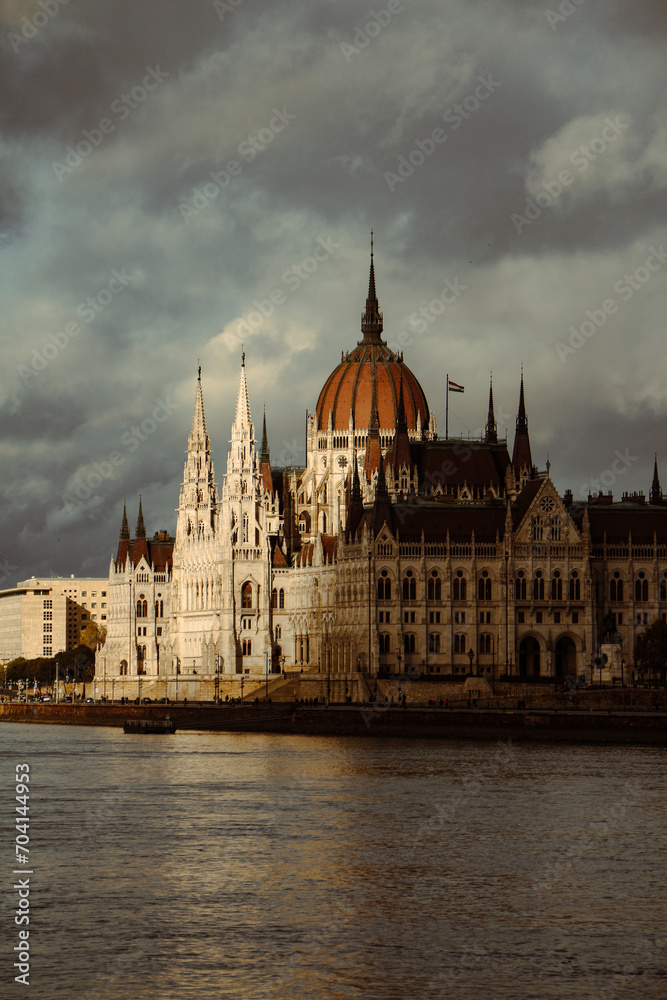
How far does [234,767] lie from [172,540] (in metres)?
97.5

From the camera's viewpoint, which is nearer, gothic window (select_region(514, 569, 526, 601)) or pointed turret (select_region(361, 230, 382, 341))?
gothic window (select_region(514, 569, 526, 601))

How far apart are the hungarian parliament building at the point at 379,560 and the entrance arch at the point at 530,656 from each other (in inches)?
6.0

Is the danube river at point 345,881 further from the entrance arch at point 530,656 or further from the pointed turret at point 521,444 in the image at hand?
the pointed turret at point 521,444

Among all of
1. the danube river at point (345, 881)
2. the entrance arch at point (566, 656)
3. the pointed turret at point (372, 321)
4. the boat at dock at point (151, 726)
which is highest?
the pointed turret at point (372, 321)

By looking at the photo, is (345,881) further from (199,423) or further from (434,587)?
(199,423)

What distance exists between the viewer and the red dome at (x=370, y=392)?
585 ft

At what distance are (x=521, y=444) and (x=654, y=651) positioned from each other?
1364 inches

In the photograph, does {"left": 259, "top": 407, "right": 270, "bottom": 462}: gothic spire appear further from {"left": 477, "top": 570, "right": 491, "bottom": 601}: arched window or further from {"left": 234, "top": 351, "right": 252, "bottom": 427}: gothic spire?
{"left": 477, "top": 570, "right": 491, "bottom": 601}: arched window

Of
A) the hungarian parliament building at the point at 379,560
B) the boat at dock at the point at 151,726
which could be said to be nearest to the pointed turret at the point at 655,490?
the hungarian parliament building at the point at 379,560

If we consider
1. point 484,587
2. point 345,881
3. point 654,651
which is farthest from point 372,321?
point 345,881

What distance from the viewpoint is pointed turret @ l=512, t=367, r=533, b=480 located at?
533 feet

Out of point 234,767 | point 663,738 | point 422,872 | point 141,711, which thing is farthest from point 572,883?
point 141,711

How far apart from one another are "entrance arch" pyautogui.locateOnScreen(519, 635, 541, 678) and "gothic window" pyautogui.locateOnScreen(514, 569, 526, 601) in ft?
10.2

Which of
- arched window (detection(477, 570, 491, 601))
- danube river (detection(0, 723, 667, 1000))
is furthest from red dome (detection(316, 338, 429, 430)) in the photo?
danube river (detection(0, 723, 667, 1000))
